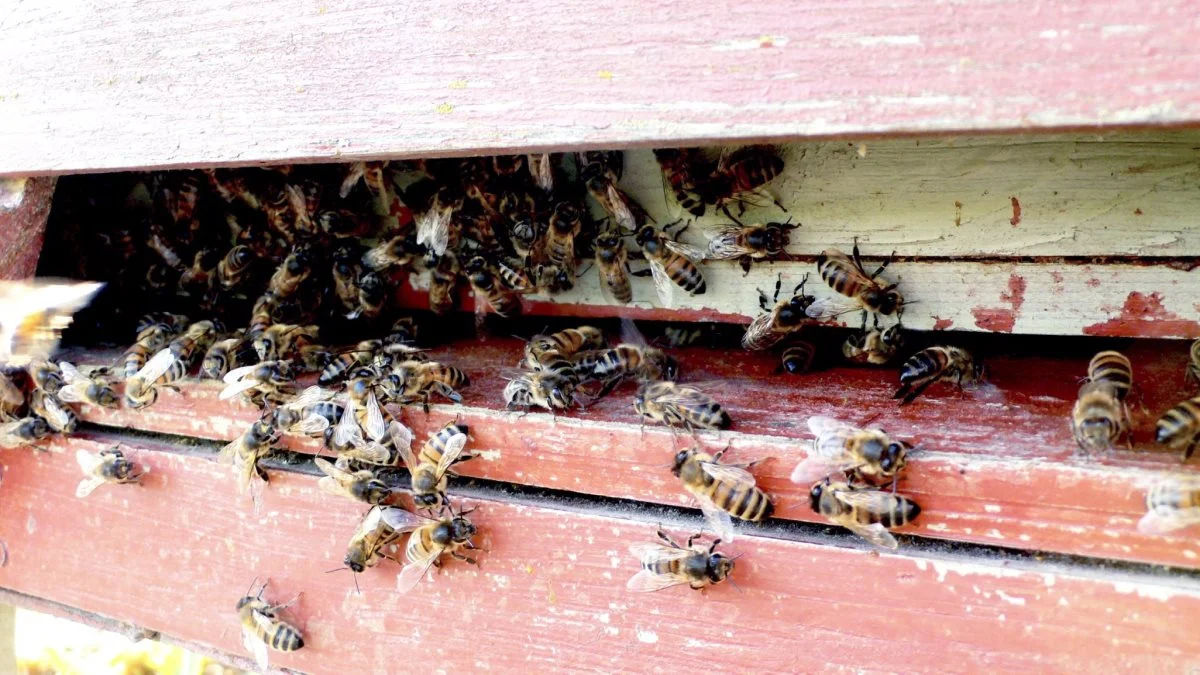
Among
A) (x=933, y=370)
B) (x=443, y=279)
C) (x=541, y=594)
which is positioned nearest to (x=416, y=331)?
(x=443, y=279)

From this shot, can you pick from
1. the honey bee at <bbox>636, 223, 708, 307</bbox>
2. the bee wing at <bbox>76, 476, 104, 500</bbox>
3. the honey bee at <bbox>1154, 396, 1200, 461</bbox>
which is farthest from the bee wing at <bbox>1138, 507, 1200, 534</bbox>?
the bee wing at <bbox>76, 476, 104, 500</bbox>

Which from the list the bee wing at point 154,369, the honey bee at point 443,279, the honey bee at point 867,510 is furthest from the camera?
the honey bee at point 443,279

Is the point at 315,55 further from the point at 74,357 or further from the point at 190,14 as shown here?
the point at 74,357

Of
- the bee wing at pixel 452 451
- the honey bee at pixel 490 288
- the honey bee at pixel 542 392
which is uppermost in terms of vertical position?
the honey bee at pixel 490 288

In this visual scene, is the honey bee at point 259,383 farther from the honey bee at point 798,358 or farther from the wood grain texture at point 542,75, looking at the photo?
the honey bee at point 798,358

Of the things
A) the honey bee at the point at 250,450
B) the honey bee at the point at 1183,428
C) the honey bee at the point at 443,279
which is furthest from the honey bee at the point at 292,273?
the honey bee at the point at 1183,428

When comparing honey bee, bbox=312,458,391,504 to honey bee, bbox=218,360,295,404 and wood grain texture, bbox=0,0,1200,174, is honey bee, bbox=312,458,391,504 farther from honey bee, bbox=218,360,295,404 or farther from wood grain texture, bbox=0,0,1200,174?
wood grain texture, bbox=0,0,1200,174

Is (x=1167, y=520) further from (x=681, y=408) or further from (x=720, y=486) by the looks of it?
(x=681, y=408)
